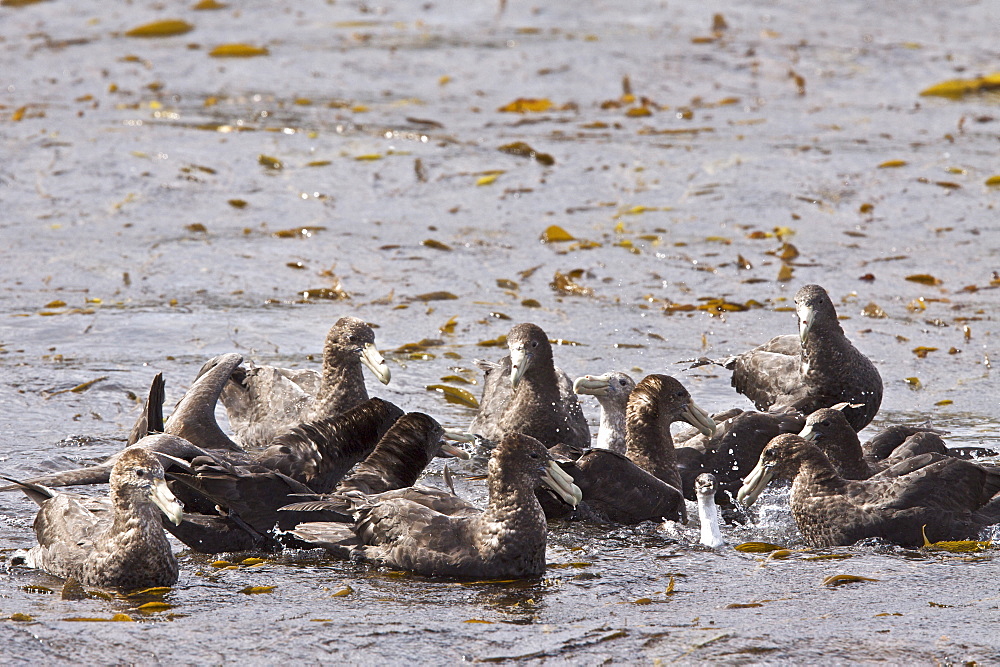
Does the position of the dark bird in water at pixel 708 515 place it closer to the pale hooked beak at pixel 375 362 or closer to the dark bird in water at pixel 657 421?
the dark bird in water at pixel 657 421

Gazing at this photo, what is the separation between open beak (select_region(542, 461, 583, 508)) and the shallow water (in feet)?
1.01

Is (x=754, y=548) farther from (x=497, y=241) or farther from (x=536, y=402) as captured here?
(x=497, y=241)

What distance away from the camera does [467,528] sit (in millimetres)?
6016

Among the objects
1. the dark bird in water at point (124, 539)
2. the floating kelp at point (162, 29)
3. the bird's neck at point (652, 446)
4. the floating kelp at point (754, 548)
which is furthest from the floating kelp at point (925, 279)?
the floating kelp at point (162, 29)

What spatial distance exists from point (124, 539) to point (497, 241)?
7.30m

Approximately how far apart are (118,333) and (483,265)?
3.39 m

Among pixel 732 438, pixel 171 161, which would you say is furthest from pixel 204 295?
pixel 732 438

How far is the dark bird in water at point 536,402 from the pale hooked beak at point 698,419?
0.78 metres

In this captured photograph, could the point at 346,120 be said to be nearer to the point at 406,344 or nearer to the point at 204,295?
the point at 204,295

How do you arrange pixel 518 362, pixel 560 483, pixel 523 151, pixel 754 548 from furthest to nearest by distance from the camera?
pixel 523 151 → pixel 518 362 → pixel 754 548 → pixel 560 483

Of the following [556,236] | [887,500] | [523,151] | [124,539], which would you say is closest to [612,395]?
[887,500]

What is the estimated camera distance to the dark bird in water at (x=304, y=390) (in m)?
8.13

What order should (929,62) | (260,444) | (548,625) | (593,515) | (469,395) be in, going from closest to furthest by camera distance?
1. (548,625)
2. (593,515)
3. (260,444)
4. (469,395)
5. (929,62)

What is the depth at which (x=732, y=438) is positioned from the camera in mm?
7652
